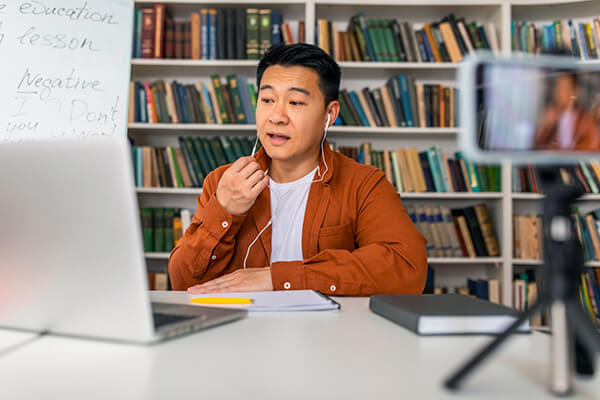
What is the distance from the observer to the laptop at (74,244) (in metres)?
0.52

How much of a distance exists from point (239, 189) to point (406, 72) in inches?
75.9

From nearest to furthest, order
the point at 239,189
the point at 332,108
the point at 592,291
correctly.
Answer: the point at 239,189 < the point at 332,108 < the point at 592,291

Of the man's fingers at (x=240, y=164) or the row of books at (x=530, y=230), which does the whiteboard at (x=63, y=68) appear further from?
the row of books at (x=530, y=230)

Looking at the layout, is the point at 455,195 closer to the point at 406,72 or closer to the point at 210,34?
the point at 406,72

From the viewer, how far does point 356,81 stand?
3014mm

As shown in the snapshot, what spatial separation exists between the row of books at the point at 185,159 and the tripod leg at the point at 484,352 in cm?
236

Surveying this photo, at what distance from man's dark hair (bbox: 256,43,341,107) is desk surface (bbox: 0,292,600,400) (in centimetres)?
116

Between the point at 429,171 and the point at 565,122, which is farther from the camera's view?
the point at 429,171

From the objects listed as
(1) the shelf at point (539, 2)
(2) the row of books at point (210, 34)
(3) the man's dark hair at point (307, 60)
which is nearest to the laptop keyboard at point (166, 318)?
(3) the man's dark hair at point (307, 60)

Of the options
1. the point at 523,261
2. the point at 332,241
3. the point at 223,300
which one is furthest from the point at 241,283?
the point at 523,261

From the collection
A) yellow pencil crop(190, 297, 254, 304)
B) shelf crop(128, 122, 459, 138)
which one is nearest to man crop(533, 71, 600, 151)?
yellow pencil crop(190, 297, 254, 304)

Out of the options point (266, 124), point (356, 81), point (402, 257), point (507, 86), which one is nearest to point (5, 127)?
point (266, 124)

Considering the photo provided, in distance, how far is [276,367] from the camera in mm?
523

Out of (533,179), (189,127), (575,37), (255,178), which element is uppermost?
(575,37)
